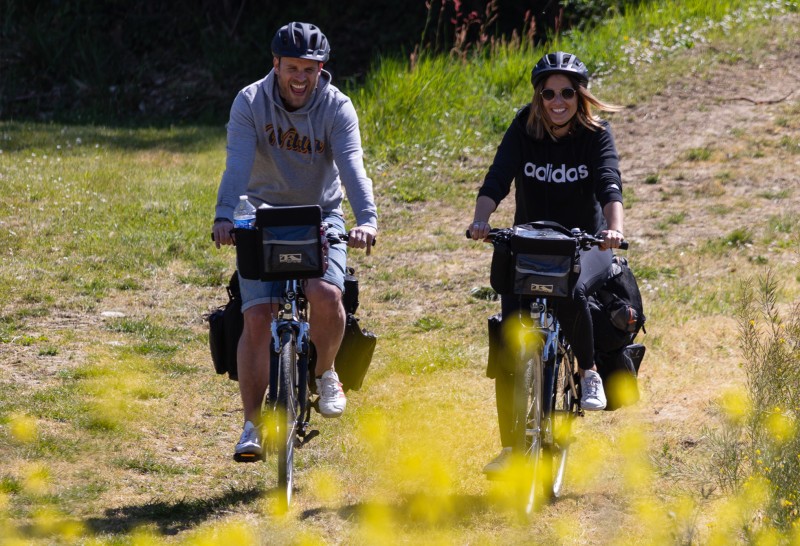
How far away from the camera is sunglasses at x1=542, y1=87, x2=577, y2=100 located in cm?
505

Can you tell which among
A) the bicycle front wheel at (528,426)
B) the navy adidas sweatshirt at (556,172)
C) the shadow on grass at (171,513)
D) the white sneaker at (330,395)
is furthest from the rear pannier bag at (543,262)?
the shadow on grass at (171,513)

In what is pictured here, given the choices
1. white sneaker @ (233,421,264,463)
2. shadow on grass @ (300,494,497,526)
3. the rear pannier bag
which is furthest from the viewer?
shadow on grass @ (300,494,497,526)

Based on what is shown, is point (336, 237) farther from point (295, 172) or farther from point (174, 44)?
point (174, 44)

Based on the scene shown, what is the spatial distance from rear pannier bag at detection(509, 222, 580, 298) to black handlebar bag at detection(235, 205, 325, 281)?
79cm

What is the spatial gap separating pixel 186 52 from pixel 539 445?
1527 centimetres

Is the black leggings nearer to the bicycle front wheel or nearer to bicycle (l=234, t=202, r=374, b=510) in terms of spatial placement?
the bicycle front wheel

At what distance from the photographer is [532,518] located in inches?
195

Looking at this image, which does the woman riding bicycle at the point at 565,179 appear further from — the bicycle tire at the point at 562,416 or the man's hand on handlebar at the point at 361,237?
the man's hand on handlebar at the point at 361,237

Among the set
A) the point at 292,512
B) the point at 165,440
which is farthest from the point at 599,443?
the point at 165,440

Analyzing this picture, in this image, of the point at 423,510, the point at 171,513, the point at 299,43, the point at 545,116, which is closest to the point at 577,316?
the point at 545,116

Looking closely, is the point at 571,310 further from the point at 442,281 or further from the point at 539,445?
the point at 442,281

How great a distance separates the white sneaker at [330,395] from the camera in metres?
5.32

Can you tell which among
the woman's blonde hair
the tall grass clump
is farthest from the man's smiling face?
the tall grass clump

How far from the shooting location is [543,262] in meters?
4.64
